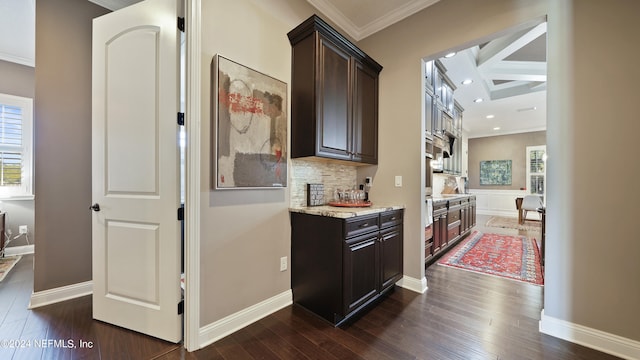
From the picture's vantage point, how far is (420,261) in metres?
2.51

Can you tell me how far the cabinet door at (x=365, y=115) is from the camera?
8.30 feet

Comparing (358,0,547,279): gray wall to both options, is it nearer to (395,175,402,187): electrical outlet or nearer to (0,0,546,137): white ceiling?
(395,175,402,187): electrical outlet

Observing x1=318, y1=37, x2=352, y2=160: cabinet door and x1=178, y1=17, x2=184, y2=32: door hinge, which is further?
x1=318, y1=37, x2=352, y2=160: cabinet door

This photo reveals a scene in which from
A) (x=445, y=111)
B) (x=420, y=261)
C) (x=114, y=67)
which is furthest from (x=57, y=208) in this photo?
(x=445, y=111)

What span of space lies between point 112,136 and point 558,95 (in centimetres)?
349

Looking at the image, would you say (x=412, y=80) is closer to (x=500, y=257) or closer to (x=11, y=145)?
(x=500, y=257)

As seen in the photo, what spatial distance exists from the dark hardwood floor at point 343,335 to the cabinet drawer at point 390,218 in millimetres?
755

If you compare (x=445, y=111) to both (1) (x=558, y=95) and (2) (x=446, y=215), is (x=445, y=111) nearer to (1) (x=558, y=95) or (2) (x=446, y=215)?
(2) (x=446, y=215)

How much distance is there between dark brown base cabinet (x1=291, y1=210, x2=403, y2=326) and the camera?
1858 millimetres

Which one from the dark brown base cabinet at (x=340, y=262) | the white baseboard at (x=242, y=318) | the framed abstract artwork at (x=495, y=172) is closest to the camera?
the white baseboard at (x=242, y=318)

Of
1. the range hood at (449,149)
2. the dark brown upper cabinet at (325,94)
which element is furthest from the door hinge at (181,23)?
the range hood at (449,149)

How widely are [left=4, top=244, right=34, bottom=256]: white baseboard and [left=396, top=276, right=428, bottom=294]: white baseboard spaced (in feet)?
17.2

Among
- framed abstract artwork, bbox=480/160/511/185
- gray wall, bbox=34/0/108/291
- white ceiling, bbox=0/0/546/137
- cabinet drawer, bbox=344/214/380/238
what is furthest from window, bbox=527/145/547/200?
gray wall, bbox=34/0/108/291

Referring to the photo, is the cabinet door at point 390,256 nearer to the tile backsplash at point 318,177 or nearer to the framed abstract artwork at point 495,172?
the tile backsplash at point 318,177
